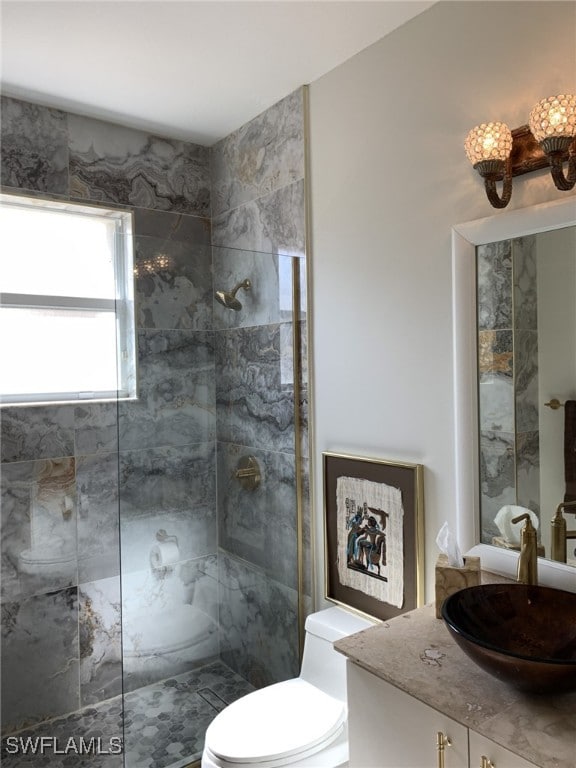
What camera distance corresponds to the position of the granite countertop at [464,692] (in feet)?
3.23

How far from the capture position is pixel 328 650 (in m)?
1.91

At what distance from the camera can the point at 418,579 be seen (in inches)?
70.6

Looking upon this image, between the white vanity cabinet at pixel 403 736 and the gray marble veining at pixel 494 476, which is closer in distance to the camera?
the white vanity cabinet at pixel 403 736

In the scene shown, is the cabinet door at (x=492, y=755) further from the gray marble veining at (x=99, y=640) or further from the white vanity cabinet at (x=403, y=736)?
the gray marble veining at (x=99, y=640)

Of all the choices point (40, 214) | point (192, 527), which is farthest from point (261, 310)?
point (40, 214)

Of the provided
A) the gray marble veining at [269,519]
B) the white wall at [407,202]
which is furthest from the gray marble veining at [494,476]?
the gray marble veining at [269,519]

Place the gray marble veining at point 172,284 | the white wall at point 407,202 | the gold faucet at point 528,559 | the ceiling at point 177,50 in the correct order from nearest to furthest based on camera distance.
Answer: the gold faucet at point 528,559, the white wall at point 407,202, the ceiling at point 177,50, the gray marble veining at point 172,284

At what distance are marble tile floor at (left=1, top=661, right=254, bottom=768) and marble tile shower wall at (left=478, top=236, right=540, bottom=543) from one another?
1.31 metres

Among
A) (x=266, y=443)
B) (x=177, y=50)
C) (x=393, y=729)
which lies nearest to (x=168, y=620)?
(x=266, y=443)

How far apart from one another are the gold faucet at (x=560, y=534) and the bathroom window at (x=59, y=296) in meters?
1.70

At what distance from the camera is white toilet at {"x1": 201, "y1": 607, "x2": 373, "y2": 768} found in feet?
5.12

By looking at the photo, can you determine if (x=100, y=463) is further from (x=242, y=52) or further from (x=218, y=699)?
(x=242, y=52)

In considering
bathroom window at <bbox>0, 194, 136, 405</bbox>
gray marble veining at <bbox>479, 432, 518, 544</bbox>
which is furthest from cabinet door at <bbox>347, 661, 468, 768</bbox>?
bathroom window at <bbox>0, 194, 136, 405</bbox>

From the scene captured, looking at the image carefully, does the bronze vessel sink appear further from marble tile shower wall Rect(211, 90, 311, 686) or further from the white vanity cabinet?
Result: marble tile shower wall Rect(211, 90, 311, 686)
